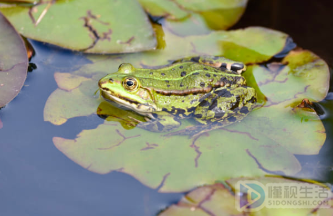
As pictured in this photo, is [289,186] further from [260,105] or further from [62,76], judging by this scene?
[62,76]

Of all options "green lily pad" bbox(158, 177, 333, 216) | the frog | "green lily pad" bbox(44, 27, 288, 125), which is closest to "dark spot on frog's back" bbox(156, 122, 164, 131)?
the frog

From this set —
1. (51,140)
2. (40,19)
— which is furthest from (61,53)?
(51,140)

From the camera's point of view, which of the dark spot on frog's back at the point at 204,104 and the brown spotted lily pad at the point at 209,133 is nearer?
the brown spotted lily pad at the point at 209,133

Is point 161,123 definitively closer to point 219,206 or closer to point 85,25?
point 219,206

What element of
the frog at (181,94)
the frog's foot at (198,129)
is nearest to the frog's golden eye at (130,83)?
the frog at (181,94)

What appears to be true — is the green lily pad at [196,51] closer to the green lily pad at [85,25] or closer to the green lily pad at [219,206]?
the green lily pad at [85,25]

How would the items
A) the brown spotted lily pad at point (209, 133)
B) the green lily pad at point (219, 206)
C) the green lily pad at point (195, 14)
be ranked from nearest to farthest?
the green lily pad at point (219, 206) < the brown spotted lily pad at point (209, 133) < the green lily pad at point (195, 14)

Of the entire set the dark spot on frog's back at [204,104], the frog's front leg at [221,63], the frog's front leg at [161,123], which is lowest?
the frog's front leg at [161,123]
